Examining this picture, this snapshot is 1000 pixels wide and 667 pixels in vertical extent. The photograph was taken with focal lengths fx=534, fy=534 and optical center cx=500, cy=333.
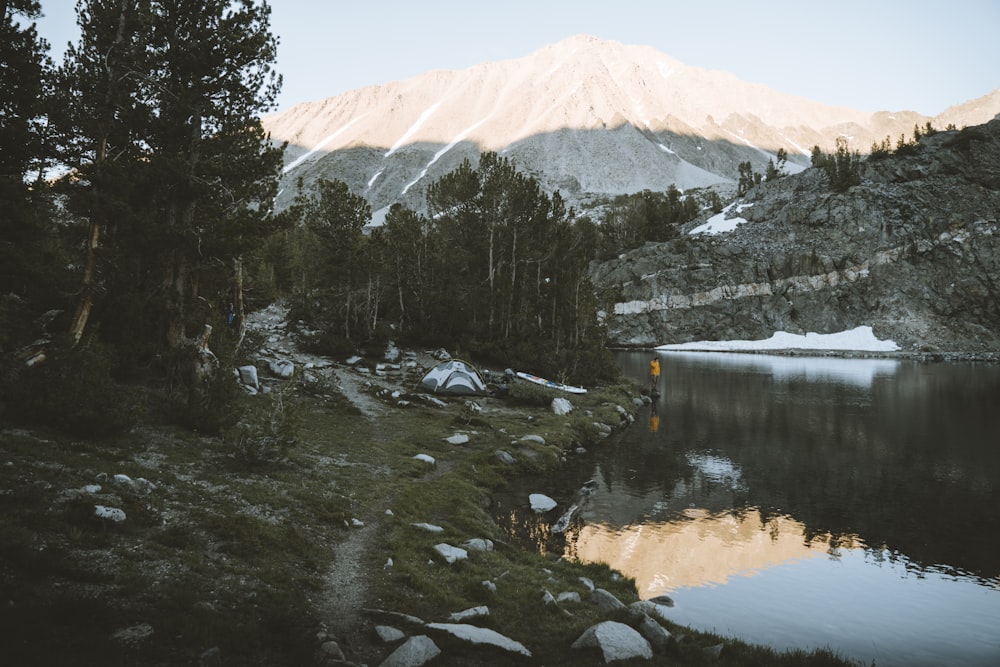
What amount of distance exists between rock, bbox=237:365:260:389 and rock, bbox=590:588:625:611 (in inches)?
738

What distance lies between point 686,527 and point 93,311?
21096mm

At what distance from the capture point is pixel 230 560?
28.4 feet

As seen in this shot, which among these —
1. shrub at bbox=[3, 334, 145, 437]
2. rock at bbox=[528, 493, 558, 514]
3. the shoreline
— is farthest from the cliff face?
shrub at bbox=[3, 334, 145, 437]

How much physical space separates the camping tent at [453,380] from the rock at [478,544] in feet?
65.1

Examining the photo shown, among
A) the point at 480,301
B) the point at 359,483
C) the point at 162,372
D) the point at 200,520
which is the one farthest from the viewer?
the point at 480,301

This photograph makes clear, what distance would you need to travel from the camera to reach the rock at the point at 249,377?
941 inches

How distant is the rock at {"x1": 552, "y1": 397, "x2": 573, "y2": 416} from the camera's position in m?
31.2

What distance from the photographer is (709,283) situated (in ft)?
394

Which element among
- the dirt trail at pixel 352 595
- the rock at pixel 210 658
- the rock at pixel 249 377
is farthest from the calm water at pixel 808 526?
the rock at pixel 249 377

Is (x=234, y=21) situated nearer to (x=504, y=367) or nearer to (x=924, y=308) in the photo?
(x=504, y=367)

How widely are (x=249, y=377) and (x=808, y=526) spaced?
22703 millimetres

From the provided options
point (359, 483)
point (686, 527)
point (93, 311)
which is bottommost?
point (686, 527)

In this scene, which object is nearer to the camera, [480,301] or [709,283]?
[480,301]

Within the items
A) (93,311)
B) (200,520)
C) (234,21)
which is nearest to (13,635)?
(200,520)
